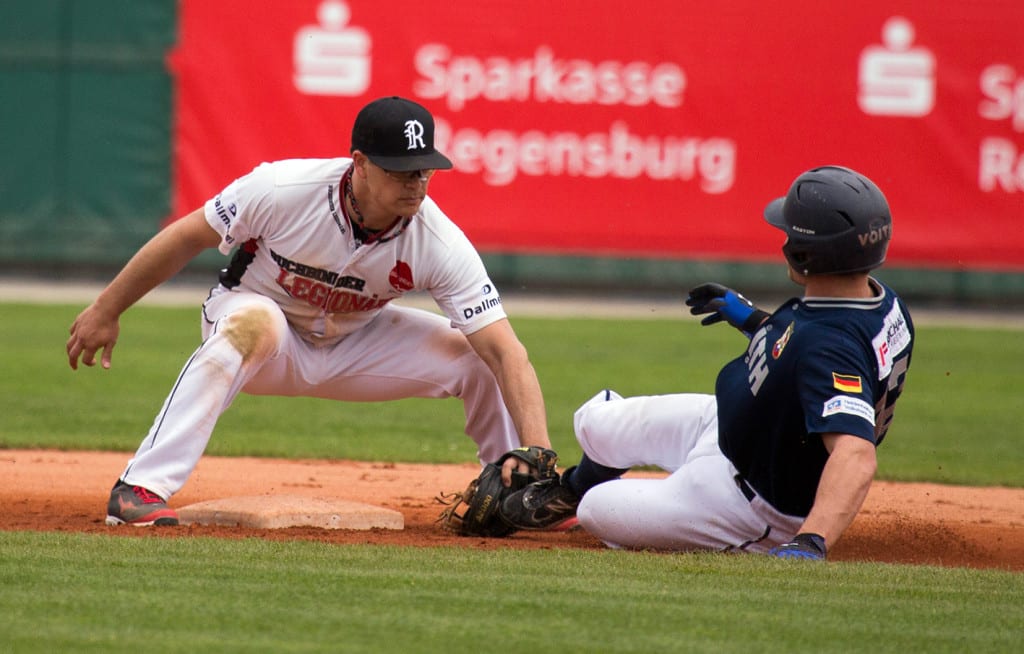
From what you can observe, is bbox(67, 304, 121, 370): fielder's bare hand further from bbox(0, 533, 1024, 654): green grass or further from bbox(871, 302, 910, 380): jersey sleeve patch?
bbox(871, 302, 910, 380): jersey sleeve patch

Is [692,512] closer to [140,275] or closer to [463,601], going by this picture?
[463,601]

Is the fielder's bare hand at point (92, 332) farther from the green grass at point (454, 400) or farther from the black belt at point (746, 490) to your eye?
the green grass at point (454, 400)

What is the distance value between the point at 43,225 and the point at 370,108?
11720 mm

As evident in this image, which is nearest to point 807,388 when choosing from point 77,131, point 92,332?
point 92,332

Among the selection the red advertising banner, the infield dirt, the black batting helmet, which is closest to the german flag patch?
the black batting helmet

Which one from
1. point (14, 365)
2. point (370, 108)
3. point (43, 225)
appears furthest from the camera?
point (43, 225)

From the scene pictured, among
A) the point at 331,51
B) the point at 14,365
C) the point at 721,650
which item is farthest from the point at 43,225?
the point at 721,650

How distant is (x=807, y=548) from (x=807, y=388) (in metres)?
0.48

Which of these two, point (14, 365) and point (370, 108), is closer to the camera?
point (370, 108)

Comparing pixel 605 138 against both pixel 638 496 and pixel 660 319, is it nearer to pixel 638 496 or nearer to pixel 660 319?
pixel 660 319

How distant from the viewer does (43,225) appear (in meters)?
15.7

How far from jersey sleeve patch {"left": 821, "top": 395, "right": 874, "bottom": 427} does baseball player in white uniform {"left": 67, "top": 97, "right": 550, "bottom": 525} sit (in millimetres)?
1140

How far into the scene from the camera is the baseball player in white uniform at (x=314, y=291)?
4941mm

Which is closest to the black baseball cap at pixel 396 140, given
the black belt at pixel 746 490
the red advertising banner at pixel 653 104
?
the black belt at pixel 746 490
